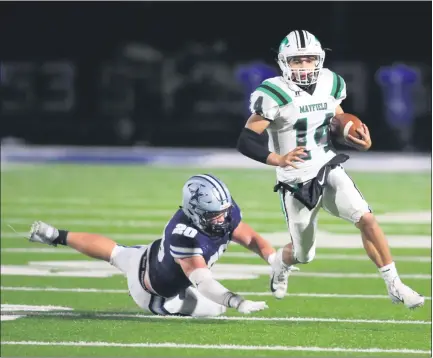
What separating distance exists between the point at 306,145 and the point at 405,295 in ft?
2.93

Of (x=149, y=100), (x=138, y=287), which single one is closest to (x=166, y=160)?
(x=149, y=100)

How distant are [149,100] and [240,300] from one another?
1173 cm

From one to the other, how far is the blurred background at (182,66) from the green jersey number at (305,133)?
32.7 feet

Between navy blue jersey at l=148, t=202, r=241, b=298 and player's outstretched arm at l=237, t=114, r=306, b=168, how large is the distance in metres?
0.26

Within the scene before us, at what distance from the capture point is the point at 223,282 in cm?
756

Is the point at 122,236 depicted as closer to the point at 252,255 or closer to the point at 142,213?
the point at 252,255

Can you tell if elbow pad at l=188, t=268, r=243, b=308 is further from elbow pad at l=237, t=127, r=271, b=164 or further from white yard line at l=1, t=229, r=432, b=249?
white yard line at l=1, t=229, r=432, b=249

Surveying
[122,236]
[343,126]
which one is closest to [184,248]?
[343,126]

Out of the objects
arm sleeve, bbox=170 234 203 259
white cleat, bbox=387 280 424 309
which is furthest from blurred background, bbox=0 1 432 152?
arm sleeve, bbox=170 234 203 259

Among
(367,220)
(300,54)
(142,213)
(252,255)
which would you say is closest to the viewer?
(367,220)

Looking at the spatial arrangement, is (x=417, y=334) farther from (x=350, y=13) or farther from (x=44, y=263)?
(x=350, y=13)

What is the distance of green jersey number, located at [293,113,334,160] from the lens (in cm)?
624

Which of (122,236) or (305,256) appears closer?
(305,256)

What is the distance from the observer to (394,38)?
16859 millimetres
